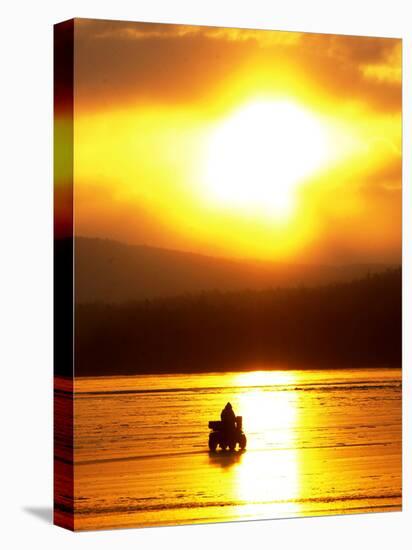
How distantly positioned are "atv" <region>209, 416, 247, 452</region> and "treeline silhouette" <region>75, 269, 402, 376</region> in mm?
381

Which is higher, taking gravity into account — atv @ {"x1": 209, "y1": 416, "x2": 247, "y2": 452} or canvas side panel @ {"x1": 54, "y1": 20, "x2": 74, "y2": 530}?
canvas side panel @ {"x1": 54, "y1": 20, "x2": 74, "y2": 530}

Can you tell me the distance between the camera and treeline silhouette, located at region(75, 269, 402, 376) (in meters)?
11.5

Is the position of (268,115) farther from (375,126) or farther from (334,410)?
(334,410)

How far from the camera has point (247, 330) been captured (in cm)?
1191

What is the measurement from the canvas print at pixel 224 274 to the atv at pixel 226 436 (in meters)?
0.02

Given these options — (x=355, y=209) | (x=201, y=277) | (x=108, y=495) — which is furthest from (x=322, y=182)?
(x=108, y=495)

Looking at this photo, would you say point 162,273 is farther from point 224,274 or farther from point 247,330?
point 247,330

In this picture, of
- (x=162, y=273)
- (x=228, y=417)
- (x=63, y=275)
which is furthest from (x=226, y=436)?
(x=63, y=275)

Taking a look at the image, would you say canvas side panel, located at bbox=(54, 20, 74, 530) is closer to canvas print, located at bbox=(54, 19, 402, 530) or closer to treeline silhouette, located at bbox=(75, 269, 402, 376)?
canvas print, located at bbox=(54, 19, 402, 530)

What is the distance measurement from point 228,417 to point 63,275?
4.88 ft

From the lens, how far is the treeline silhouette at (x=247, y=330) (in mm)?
11469

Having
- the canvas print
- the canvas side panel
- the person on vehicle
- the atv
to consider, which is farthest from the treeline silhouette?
the atv

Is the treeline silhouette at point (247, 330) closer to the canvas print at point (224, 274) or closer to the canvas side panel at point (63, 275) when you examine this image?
the canvas print at point (224, 274)

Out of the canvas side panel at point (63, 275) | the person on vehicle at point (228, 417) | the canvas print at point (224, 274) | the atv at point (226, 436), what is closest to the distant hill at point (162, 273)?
the canvas print at point (224, 274)
